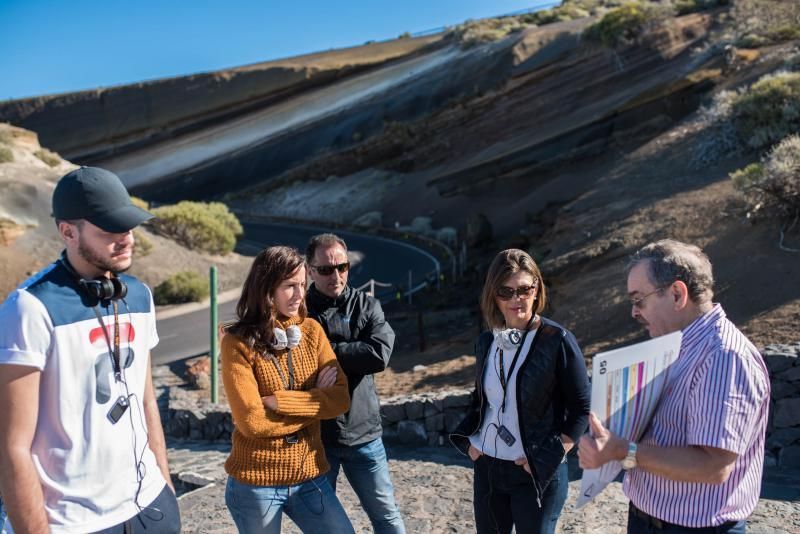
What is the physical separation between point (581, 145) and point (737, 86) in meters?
7.47

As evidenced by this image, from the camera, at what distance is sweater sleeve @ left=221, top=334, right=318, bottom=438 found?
118 inches

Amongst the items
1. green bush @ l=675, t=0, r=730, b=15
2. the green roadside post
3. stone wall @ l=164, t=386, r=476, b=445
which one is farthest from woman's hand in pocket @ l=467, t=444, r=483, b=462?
green bush @ l=675, t=0, r=730, b=15

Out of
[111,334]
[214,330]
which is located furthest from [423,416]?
[111,334]

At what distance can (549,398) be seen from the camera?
3.13 m

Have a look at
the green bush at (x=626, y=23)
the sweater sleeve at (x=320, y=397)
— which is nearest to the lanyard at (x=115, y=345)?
the sweater sleeve at (x=320, y=397)

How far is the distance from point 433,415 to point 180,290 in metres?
15.3

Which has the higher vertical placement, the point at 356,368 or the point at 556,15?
the point at 556,15

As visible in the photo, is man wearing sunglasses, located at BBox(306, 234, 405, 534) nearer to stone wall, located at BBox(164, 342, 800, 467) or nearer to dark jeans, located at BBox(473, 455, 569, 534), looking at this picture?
dark jeans, located at BBox(473, 455, 569, 534)

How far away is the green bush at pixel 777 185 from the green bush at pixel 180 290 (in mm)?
14335

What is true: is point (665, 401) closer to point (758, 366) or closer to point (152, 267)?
point (758, 366)

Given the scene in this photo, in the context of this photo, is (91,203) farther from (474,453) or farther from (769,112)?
(769,112)

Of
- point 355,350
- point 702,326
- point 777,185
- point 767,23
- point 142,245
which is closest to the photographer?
point 702,326

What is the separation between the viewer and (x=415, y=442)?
23.1 feet

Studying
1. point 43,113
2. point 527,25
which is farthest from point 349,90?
point 43,113
